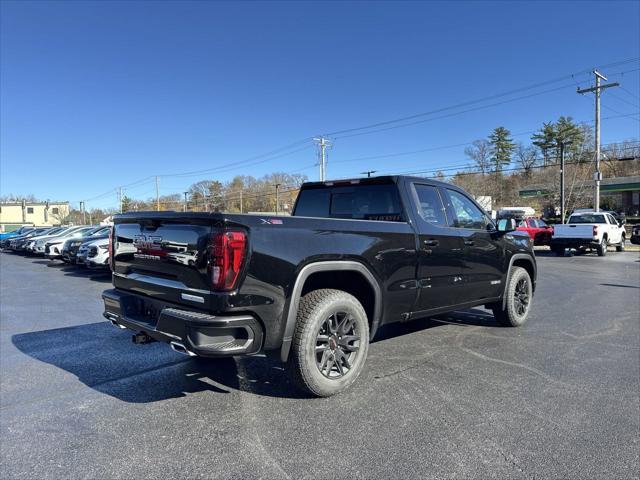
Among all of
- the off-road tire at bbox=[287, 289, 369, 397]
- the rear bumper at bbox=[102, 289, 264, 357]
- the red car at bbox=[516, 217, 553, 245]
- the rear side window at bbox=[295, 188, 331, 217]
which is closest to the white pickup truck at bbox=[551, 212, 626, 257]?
the red car at bbox=[516, 217, 553, 245]

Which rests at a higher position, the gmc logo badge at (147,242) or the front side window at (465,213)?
the front side window at (465,213)

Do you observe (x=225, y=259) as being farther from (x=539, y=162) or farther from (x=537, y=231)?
(x=539, y=162)

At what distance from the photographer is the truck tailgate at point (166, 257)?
10.4 ft

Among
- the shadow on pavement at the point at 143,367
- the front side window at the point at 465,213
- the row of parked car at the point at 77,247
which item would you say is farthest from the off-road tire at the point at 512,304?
the row of parked car at the point at 77,247

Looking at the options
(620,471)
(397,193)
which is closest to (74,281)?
(397,193)

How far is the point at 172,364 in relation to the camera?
184 inches

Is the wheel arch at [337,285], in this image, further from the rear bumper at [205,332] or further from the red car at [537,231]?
the red car at [537,231]

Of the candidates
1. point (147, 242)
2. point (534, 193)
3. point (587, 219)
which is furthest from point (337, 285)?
point (534, 193)

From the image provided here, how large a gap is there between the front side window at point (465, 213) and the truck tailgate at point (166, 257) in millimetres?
3065

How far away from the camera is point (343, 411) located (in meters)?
3.50

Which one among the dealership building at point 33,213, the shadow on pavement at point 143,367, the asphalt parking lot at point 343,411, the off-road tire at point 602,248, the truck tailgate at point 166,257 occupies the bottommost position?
the asphalt parking lot at point 343,411

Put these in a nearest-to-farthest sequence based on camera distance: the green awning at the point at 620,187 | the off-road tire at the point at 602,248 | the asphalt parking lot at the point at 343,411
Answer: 1. the asphalt parking lot at the point at 343,411
2. the off-road tire at the point at 602,248
3. the green awning at the point at 620,187

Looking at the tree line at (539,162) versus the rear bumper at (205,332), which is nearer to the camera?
the rear bumper at (205,332)

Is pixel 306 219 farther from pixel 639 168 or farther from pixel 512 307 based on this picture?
pixel 639 168
